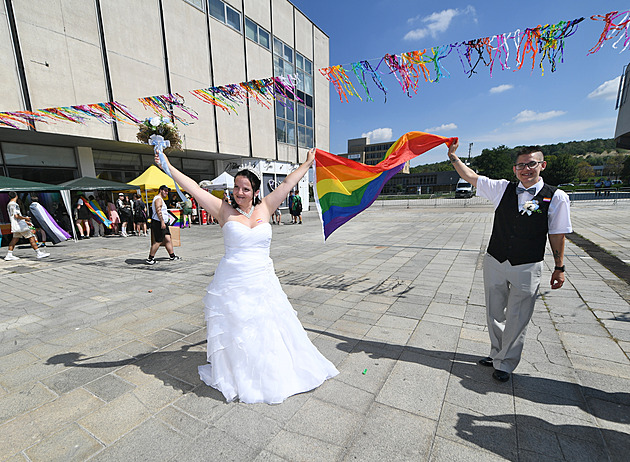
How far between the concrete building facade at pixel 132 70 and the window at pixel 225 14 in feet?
0.24

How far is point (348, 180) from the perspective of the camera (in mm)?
3785

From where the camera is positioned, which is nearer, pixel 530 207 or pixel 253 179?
pixel 530 207

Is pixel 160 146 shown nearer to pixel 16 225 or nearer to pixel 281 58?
pixel 16 225

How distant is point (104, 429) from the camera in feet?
6.95

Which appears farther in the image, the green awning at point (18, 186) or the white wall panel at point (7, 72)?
the white wall panel at point (7, 72)

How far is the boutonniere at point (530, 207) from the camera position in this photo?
95.3 inches

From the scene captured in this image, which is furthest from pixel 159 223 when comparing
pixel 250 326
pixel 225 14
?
pixel 225 14

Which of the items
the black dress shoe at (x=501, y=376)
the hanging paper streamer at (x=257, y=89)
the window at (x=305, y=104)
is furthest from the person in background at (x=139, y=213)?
the window at (x=305, y=104)

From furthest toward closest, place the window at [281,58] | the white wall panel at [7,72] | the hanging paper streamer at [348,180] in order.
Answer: the window at [281,58] < the white wall panel at [7,72] < the hanging paper streamer at [348,180]

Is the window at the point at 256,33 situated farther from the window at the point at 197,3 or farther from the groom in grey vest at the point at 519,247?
the groom in grey vest at the point at 519,247

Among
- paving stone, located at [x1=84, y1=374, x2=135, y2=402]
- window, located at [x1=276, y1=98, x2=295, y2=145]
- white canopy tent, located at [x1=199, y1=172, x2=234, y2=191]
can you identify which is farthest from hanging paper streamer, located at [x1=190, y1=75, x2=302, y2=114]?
window, located at [x1=276, y1=98, x2=295, y2=145]

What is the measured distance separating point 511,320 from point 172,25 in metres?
20.7

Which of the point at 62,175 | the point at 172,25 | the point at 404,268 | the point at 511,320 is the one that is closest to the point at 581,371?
the point at 511,320

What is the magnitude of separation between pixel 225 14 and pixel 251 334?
924 inches
